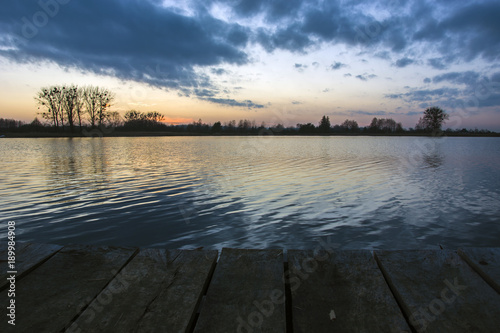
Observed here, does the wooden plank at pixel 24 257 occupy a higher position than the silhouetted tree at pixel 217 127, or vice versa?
the silhouetted tree at pixel 217 127

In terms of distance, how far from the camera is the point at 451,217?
7234mm

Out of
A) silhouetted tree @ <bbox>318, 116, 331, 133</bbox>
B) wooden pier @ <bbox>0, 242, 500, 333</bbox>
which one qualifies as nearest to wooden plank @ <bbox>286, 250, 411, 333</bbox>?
wooden pier @ <bbox>0, 242, 500, 333</bbox>

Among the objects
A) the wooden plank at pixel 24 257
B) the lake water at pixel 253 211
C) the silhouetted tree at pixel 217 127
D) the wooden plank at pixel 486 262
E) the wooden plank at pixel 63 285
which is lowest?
the lake water at pixel 253 211

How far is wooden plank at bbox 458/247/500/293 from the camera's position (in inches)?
94.0

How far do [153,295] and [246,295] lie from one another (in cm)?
78

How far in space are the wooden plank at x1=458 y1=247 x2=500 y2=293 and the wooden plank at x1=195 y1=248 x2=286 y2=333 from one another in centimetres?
181

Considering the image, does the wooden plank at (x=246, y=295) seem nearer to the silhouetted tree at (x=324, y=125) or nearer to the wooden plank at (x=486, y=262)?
the wooden plank at (x=486, y=262)

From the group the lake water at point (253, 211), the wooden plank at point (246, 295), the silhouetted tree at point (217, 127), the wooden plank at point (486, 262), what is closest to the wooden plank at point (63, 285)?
the wooden plank at point (246, 295)

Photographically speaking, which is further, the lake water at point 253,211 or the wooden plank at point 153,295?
the lake water at point 253,211

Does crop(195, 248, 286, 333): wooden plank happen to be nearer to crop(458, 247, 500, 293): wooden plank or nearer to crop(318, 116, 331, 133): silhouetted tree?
crop(458, 247, 500, 293): wooden plank

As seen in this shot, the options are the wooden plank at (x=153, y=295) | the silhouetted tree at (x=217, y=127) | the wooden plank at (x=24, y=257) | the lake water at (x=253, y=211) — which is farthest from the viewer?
the silhouetted tree at (x=217, y=127)

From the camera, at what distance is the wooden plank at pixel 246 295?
199cm

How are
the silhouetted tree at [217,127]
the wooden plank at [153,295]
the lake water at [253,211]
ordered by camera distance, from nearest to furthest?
the wooden plank at [153,295] < the lake water at [253,211] < the silhouetted tree at [217,127]

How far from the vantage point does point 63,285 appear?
244cm
